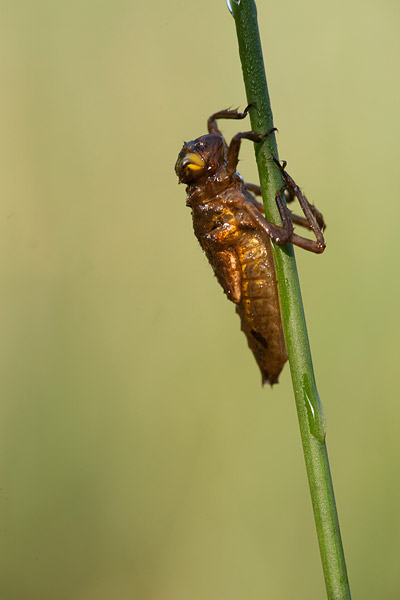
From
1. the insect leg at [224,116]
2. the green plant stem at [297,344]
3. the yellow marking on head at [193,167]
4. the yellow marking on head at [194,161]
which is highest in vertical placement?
the insect leg at [224,116]

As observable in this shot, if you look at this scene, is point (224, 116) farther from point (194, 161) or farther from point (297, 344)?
point (297, 344)

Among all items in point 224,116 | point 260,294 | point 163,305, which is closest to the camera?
point 260,294

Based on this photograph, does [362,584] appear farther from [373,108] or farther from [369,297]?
[373,108]

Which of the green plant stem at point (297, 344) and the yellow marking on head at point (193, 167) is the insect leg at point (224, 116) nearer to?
the yellow marking on head at point (193, 167)

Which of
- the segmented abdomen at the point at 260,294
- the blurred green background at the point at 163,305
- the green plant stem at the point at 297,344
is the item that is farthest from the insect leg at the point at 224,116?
the blurred green background at the point at 163,305

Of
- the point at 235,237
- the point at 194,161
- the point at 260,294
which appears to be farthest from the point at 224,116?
the point at 260,294

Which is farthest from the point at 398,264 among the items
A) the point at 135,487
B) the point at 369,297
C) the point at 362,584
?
the point at 135,487

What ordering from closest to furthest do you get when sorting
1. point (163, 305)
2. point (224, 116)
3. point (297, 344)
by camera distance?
point (297, 344) → point (224, 116) → point (163, 305)
